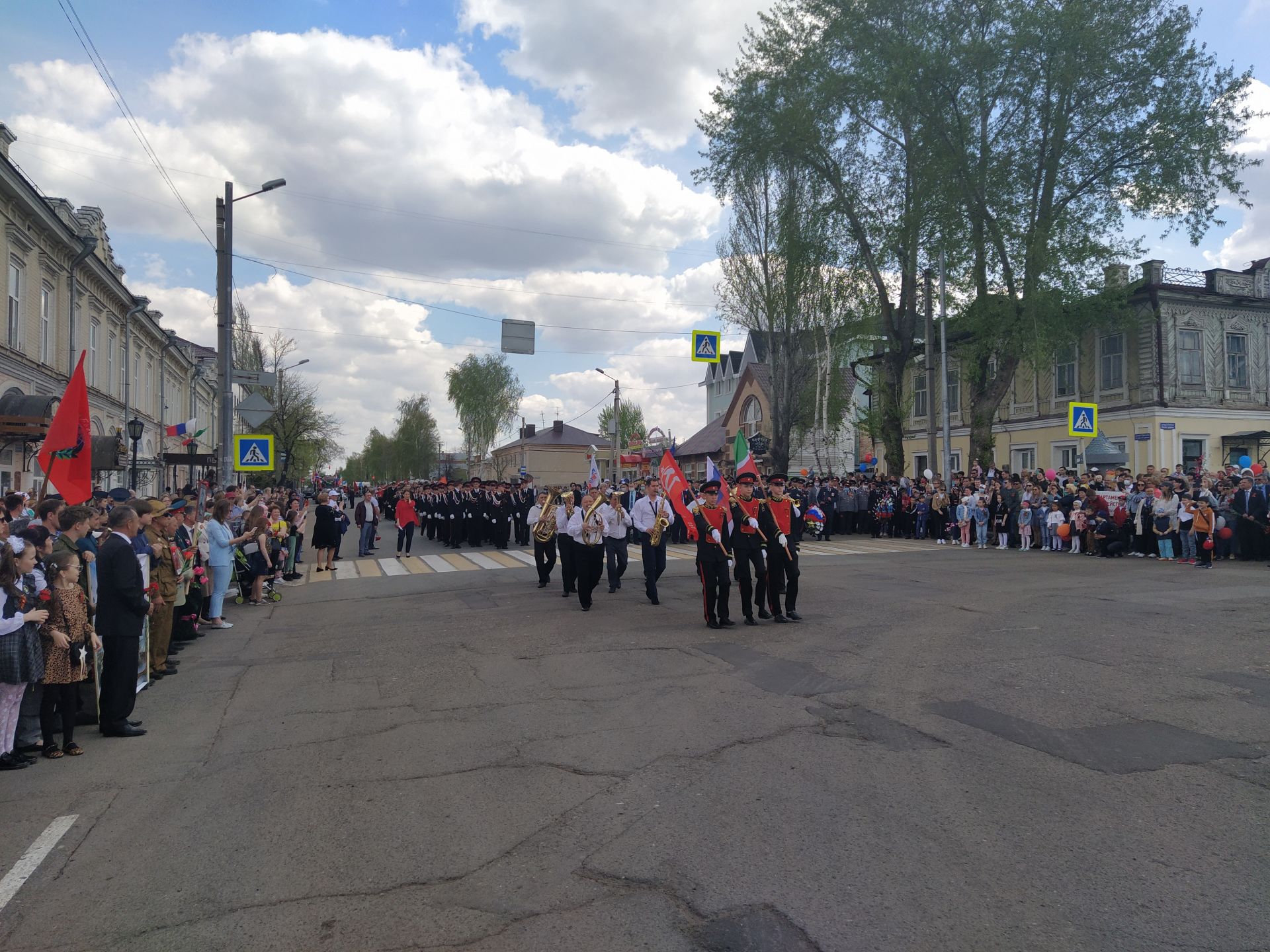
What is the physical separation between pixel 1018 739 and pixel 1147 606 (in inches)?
278

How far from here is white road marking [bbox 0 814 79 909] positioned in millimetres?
4285

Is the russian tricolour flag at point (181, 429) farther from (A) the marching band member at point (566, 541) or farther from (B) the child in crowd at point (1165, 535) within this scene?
(B) the child in crowd at point (1165, 535)

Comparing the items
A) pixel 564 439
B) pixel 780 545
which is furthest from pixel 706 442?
pixel 780 545

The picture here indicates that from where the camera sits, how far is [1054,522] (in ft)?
71.4

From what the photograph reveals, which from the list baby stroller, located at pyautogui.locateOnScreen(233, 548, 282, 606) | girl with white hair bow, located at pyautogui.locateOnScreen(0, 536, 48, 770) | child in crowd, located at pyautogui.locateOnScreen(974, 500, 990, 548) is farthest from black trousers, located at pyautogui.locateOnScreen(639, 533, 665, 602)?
child in crowd, located at pyautogui.locateOnScreen(974, 500, 990, 548)

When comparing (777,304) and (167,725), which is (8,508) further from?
(777,304)

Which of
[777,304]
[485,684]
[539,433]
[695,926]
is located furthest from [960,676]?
[539,433]

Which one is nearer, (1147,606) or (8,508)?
(8,508)

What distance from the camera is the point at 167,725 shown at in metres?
7.38

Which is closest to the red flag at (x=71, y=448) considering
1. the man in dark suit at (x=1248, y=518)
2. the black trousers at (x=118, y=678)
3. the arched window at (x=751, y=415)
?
the black trousers at (x=118, y=678)

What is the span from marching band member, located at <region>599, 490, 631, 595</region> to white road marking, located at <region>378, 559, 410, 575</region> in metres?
5.65

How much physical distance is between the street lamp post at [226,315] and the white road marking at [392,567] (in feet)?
12.4

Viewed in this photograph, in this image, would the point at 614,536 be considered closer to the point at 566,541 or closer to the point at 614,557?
the point at 566,541

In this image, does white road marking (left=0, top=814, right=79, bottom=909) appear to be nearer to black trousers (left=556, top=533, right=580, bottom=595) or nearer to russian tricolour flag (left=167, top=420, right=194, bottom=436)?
black trousers (left=556, top=533, right=580, bottom=595)
